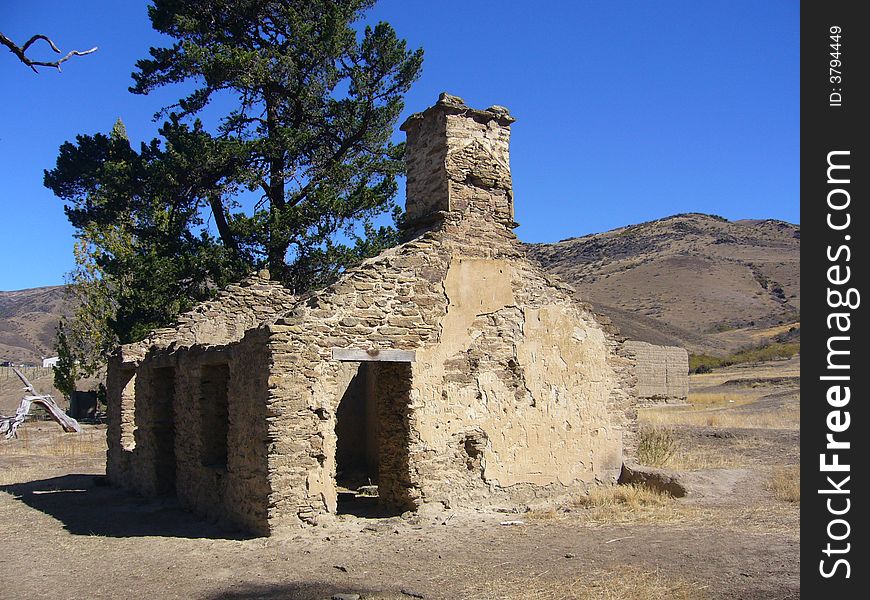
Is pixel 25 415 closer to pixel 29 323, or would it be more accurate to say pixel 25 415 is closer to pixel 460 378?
pixel 460 378

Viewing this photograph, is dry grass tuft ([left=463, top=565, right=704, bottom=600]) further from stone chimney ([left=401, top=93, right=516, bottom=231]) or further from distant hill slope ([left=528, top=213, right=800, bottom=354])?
distant hill slope ([left=528, top=213, right=800, bottom=354])

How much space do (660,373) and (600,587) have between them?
835 inches

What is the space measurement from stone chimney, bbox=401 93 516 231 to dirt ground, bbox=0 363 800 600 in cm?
390

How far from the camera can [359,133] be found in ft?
65.6

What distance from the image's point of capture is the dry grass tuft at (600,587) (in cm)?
599

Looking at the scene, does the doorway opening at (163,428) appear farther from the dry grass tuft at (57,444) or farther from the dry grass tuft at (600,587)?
the dry grass tuft at (57,444)

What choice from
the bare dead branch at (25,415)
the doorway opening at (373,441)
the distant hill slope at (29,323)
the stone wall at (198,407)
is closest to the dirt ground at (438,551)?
the stone wall at (198,407)

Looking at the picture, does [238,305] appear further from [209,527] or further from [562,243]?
[562,243]

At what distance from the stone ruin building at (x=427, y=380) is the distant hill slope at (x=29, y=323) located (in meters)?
50.5

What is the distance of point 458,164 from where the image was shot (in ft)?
33.1

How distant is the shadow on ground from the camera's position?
9.29 metres

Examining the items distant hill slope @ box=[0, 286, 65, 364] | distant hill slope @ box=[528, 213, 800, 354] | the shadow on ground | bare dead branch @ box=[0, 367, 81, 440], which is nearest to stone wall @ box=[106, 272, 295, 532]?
the shadow on ground

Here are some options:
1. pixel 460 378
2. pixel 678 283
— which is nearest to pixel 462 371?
pixel 460 378
